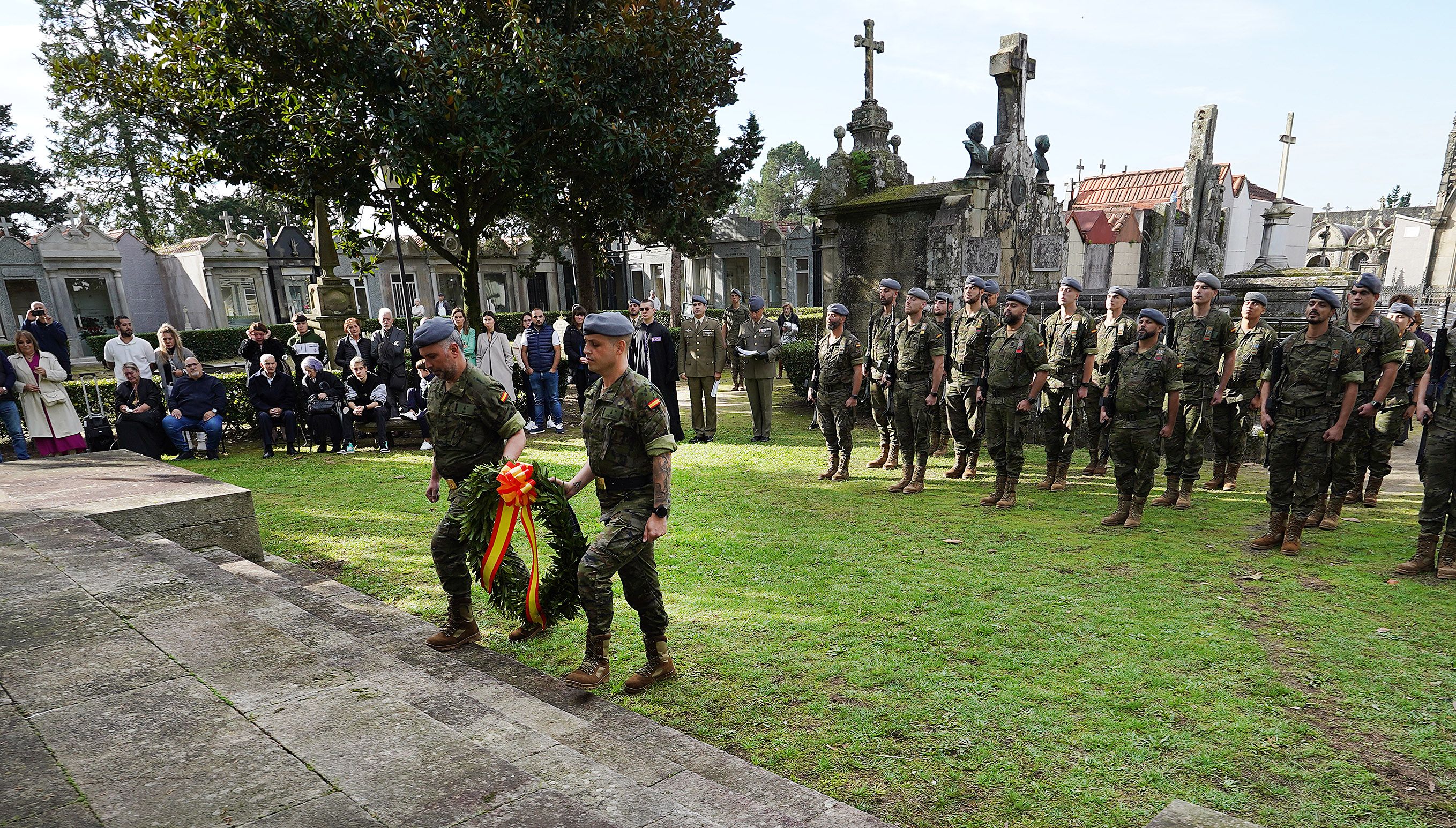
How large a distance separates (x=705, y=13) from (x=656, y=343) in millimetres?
6799

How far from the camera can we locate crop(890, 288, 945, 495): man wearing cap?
779 centimetres

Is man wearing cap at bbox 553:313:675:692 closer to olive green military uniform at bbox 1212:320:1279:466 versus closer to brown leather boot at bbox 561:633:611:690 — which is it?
brown leather boot at bbox 561:633:611:690

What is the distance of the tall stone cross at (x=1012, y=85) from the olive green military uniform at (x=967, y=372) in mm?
5244

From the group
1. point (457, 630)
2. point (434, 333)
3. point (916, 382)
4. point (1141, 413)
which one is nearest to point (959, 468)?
point (916, 382)

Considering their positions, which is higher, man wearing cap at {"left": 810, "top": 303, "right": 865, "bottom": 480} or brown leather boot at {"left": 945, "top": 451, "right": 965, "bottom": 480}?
man wearing cap at {"left": 810, "top": 303, "right": 865, "bottom": 480}

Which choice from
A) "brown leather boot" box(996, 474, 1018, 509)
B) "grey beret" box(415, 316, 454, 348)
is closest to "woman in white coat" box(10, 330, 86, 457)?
"grey beret" box(415, 316, 454, 348)

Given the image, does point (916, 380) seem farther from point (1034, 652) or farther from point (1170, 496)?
point (1034, 652)

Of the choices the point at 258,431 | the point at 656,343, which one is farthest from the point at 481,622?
the point at 258,431

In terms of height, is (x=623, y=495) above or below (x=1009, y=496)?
above

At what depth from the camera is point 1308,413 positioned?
230 inches

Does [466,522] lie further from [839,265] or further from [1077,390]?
[839,265]

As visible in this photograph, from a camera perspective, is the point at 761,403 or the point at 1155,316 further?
the point at 761,403

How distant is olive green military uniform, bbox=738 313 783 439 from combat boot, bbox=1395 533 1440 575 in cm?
676

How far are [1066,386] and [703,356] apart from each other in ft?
15.6
